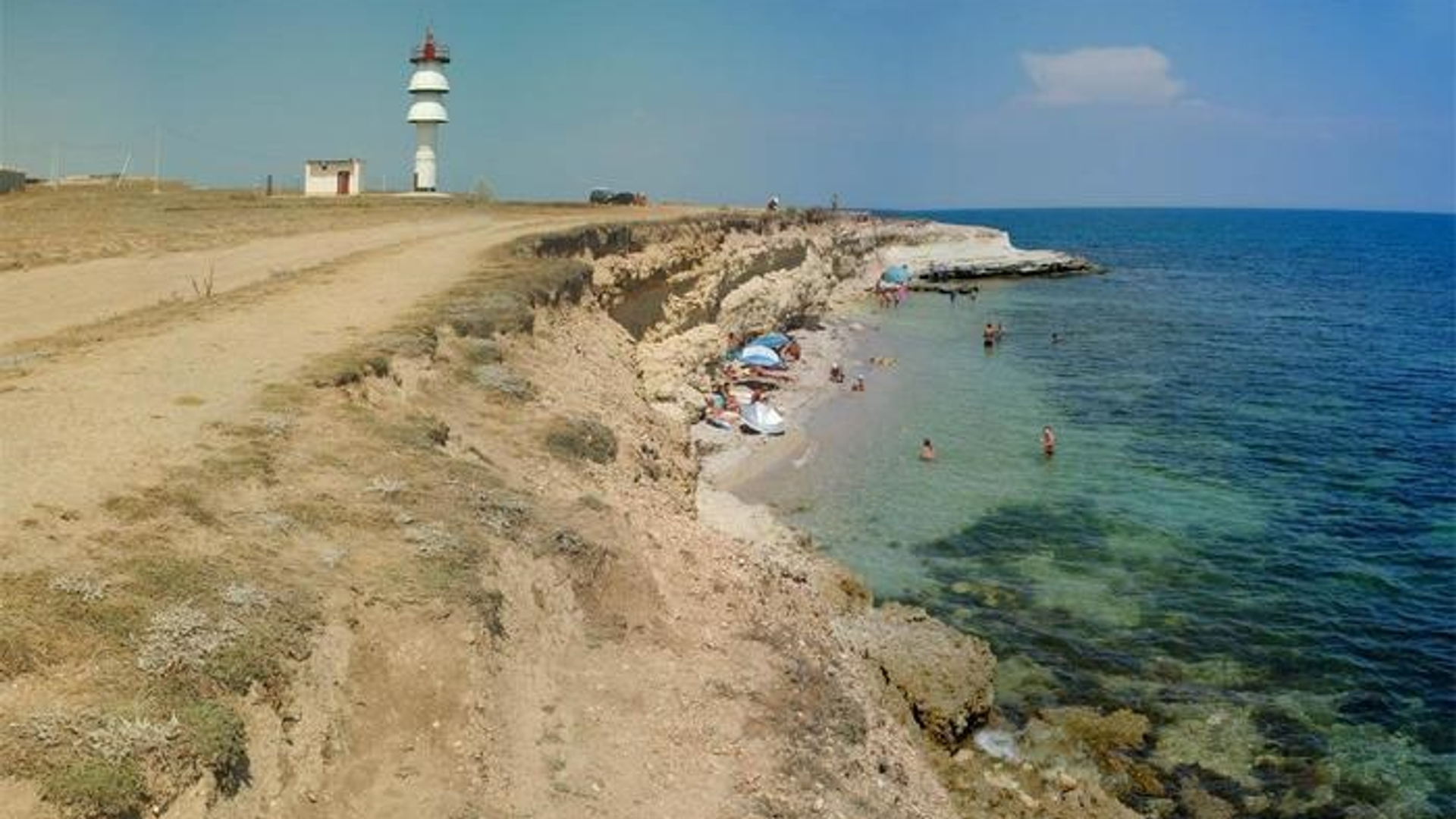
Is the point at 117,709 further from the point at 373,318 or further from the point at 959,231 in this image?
the point at 959,231

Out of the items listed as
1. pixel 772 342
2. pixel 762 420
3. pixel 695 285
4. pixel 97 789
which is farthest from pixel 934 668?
pixel 772 342

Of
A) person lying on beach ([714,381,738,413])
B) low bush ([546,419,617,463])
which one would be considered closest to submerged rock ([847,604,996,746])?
low bush ([546,419,617,463])

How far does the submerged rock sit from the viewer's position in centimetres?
1570

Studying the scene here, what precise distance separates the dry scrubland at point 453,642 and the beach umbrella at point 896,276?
212 ft

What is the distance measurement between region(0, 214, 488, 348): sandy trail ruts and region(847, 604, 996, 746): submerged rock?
1539 centimetres

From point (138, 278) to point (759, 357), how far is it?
24247mm

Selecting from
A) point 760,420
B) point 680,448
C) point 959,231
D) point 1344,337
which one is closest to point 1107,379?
point 760,420

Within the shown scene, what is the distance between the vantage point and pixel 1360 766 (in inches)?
631

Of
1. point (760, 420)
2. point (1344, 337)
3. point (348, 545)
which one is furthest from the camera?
point (1344, 337)

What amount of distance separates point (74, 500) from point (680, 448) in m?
14.5

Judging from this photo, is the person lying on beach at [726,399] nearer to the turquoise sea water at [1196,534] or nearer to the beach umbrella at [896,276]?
the turquoise sea water at [1196,534]

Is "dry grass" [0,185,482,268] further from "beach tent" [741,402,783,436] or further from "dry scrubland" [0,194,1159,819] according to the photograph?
"beach tent" [741,402,783,436]

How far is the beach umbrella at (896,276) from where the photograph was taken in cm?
8264

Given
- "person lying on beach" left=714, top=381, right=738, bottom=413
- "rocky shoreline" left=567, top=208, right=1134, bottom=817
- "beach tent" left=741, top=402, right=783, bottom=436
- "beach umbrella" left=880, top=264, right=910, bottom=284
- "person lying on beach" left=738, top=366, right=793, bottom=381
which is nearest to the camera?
"rocky shoreline" left=567, top=208, right=1134, bottom=817
